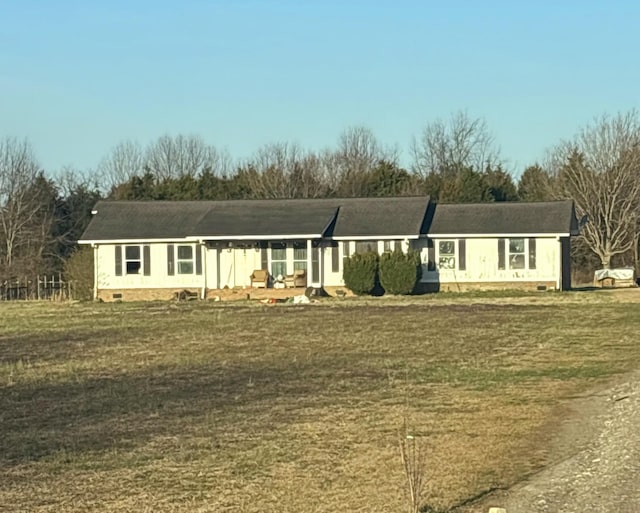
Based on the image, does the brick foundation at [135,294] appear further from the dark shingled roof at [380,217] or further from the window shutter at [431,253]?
the window shutter at [431,253]

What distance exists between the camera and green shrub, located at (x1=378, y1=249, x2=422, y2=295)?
43.3 metres

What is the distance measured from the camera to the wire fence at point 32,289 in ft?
177

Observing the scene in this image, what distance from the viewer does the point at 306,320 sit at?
3119cm

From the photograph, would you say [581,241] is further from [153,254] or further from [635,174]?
[153,254]

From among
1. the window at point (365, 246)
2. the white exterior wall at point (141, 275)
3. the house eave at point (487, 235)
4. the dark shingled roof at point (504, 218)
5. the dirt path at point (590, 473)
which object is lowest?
the dirt path at point (590, 473)

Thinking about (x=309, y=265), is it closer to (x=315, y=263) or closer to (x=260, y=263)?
(x=315, y=263)

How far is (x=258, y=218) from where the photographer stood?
156 feet

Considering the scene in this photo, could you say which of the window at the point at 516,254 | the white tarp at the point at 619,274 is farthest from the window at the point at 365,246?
the white tarp at the point at 619,274

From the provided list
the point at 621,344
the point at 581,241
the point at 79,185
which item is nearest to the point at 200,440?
the point at 621,344

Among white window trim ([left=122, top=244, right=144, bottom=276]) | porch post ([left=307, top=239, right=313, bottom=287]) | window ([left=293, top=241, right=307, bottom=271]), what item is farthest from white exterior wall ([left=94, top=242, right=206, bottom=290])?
porch post ([left=307, top=239, right=313, bottom=287])

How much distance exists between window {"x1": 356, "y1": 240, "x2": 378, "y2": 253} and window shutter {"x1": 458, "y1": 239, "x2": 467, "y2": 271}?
3471mm

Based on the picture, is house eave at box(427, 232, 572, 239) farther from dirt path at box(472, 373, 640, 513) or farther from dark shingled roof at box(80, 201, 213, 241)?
dirt path at box(472, 373, 640, 513)

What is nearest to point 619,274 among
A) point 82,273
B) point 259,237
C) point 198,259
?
point 259,237

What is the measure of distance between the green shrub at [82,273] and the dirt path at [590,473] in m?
36.0
